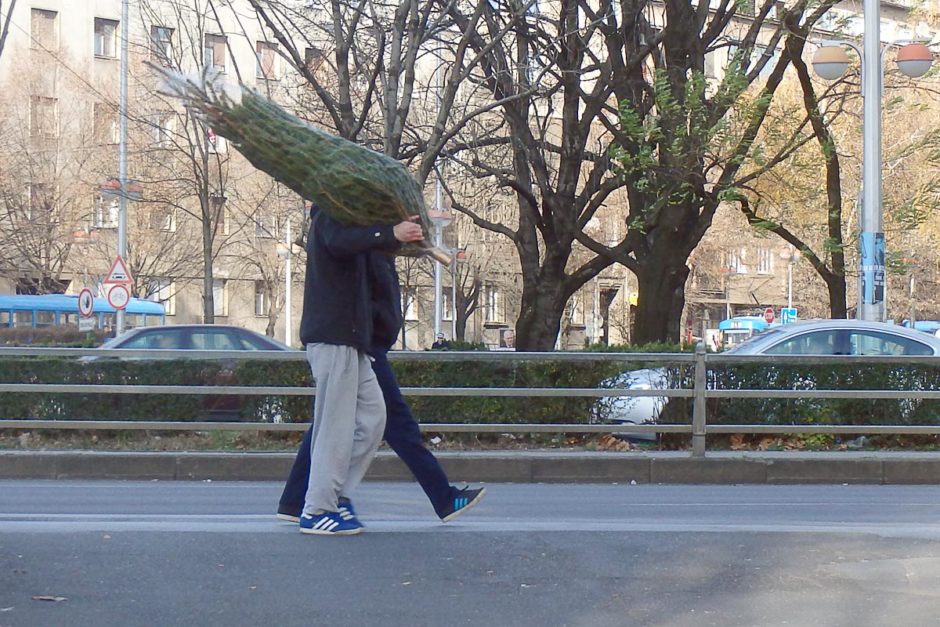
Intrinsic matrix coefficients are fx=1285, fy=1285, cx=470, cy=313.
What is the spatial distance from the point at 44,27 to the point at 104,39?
7.40ft

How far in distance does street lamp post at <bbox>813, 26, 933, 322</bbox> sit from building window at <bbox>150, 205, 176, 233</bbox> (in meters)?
30.1

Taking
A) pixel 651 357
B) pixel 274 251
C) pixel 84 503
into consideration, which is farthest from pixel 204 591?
pixel 274 251

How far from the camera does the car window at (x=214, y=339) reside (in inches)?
710

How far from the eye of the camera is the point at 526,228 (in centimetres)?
2375

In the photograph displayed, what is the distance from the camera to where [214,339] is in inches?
713

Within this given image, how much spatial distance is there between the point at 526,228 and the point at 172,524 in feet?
59.8

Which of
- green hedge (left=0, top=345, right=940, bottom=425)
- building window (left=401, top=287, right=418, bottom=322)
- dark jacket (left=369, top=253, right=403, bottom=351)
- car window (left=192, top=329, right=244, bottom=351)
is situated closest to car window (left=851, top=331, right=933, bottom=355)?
green hedge (left=0, top=345, right=940, bottom=425)

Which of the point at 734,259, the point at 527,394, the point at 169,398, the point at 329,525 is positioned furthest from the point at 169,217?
the point at 329,525

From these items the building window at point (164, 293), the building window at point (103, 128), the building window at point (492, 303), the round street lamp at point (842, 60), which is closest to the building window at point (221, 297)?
the building window at point (164, 293)

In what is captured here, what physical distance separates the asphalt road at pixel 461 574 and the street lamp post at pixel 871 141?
11689 mm

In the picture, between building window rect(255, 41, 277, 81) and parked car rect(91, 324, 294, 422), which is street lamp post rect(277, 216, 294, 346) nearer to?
building window rect(255, 41, 277, 81)

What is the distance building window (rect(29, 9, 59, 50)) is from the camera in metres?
46.8

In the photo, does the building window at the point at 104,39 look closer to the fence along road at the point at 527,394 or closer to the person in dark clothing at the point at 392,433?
the fence along road at the point at 527,394

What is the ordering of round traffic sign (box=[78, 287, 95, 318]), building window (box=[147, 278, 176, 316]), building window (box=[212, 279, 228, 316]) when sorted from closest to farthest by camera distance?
round traffic sign (box=[78, 287, 95, 318])
building window (box=[147, 278, 176, 316])
building window (box=[212, 279, 228, 316])
